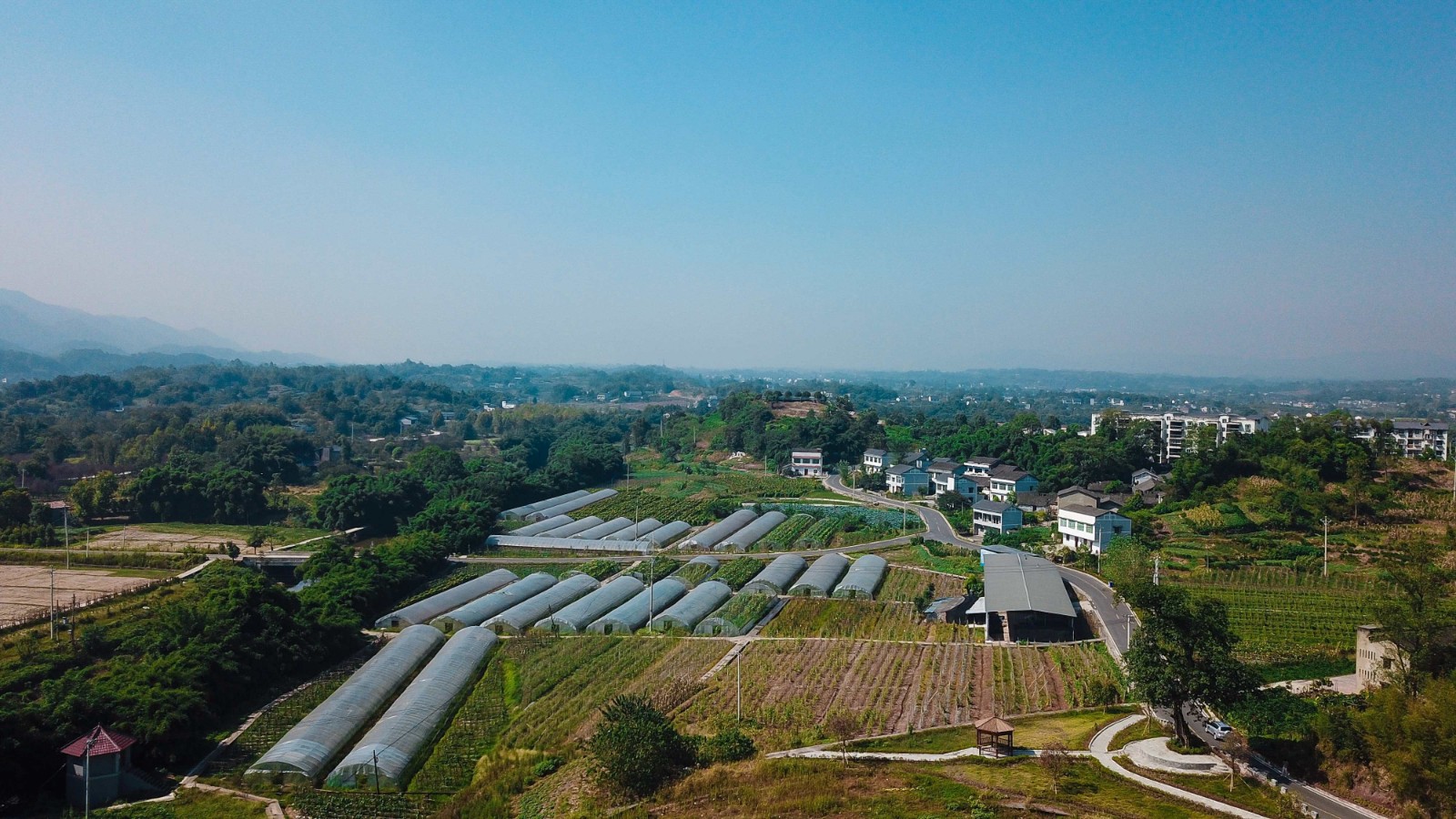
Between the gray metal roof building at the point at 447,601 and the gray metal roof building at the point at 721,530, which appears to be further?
the gray metal roof building at the point at 721,530

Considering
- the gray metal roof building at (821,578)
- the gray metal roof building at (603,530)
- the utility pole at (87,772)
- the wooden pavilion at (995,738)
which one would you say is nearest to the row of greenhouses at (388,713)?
the utility pole at (87,772)

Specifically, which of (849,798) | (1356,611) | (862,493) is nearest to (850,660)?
(849,798)

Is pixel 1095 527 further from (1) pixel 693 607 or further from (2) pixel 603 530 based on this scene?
(2) pixel 603 530

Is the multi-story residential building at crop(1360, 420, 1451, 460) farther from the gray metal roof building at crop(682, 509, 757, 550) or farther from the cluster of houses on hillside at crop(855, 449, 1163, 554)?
the gray metal roof building at crop(682, 509, 757, 550)

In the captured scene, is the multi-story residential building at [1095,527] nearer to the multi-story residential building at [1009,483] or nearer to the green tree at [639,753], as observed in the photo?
the multi-story residential building at [1009,483]

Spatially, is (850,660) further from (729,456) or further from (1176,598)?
(729,456)
